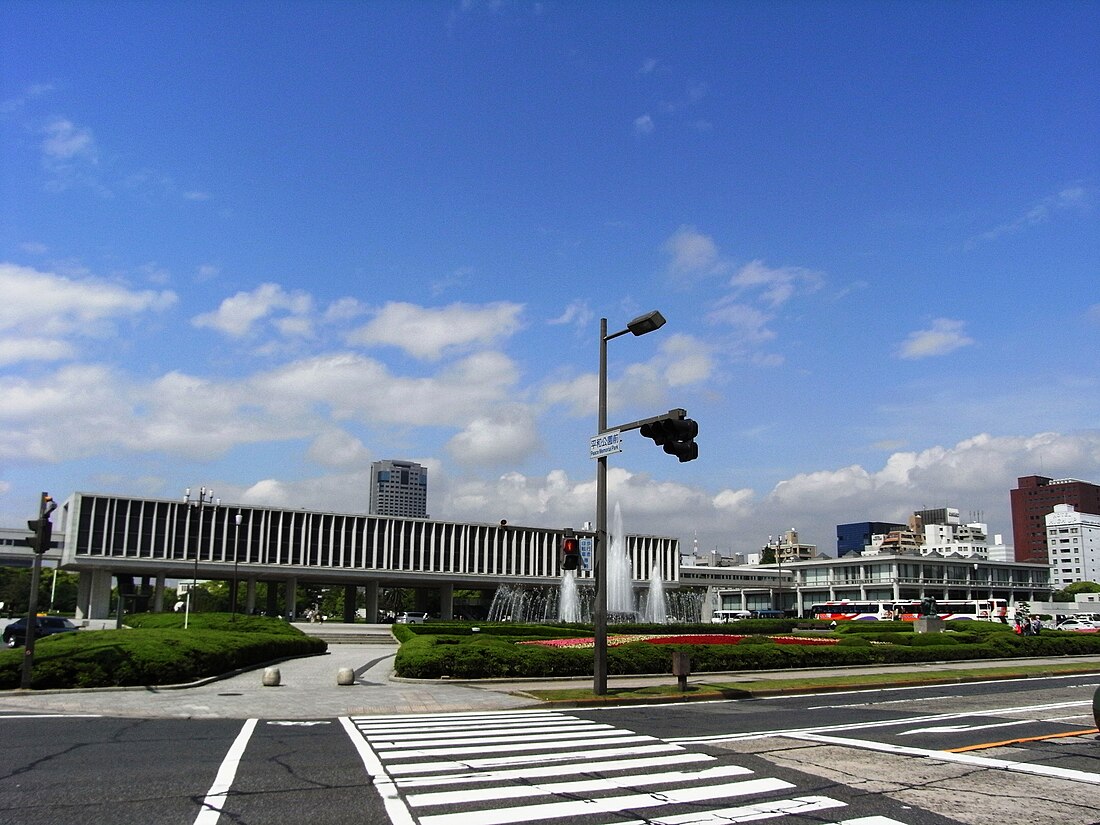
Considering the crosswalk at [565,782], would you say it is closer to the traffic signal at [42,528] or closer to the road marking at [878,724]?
the road marking at [878,724]

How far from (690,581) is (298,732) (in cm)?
12283

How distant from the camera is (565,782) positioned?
10.0m

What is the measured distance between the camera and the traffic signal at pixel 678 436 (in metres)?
18.3

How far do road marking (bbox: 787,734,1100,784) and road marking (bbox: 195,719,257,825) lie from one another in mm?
8501

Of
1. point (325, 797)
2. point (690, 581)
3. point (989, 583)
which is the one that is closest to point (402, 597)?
point (690, 581)

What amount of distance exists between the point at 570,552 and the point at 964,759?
9.63 meters

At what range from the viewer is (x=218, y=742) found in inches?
504

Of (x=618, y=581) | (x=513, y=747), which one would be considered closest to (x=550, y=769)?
(x=513, y=747)

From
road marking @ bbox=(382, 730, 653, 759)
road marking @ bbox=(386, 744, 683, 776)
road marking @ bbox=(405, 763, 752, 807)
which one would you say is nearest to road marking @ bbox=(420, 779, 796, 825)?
road marking @ bbox=(405, 763, 752, 807)

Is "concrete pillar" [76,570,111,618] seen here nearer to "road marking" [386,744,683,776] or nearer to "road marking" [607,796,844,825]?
"road marking" [386,744,683,776]

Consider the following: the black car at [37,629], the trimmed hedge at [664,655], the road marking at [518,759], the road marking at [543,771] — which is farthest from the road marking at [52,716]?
the black car at [37,629]

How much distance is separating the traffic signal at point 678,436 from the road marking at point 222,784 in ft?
32.3

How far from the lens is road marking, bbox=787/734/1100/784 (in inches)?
431

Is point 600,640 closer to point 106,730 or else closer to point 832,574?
point 106,730
